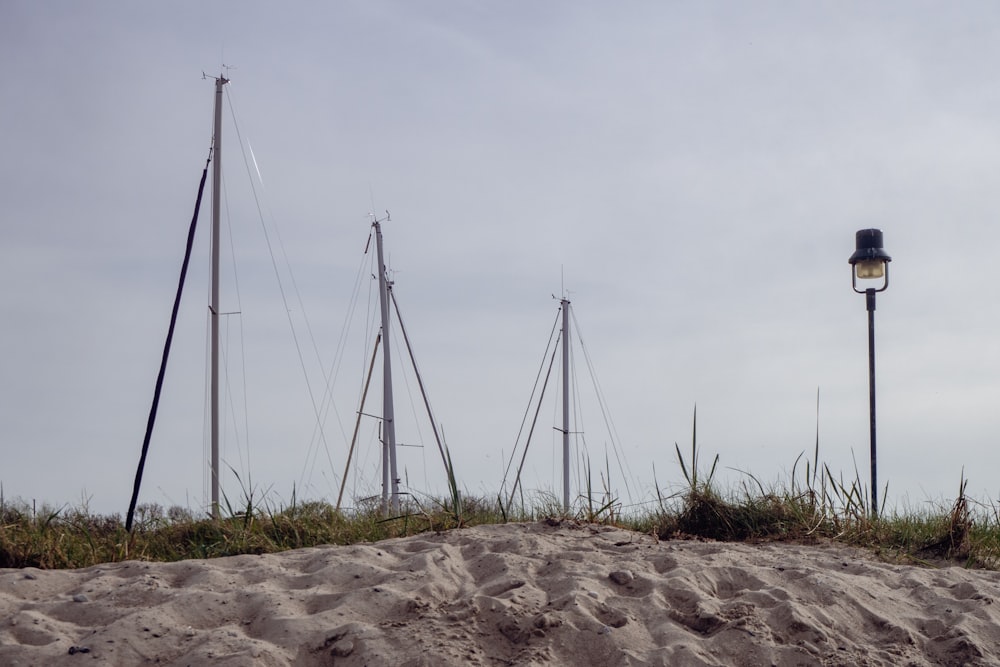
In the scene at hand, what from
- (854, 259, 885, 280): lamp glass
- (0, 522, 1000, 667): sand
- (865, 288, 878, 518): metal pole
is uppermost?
(854, 259, 885, 280): lamp glass

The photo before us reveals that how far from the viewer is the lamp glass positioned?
10.4m

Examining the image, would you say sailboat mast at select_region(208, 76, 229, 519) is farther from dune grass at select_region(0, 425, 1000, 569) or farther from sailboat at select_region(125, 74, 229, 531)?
dune grass at select_region(0, 425, 1000, 569)

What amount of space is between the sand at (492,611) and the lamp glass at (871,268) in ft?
19.8

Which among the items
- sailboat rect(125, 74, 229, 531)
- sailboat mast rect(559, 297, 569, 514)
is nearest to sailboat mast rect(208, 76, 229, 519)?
sailboat rect(125, 74, 229, 531)

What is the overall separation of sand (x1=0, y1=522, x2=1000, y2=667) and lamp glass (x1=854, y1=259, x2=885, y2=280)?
238 inches

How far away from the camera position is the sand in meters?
3.65

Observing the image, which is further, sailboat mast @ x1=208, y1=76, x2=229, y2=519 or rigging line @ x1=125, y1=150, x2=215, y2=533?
sailboat mast @ x1=208, y1=76, x2=229, y2=519

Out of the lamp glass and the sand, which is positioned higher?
the lamp glass

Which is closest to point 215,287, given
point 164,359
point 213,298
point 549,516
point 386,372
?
point 213,298

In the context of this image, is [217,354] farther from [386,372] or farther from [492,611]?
[492,611]

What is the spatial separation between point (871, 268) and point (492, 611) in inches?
320

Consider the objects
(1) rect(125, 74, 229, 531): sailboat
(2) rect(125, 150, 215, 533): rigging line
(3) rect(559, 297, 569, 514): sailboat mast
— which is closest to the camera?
(2) rect(125, 150, 215, 533): rigging line

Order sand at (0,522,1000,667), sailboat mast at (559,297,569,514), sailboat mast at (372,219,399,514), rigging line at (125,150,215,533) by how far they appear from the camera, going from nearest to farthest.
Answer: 1. sand at (0,522,1000,667)
2. rigging line at (125,150,215,533)
3. sailboat mast at (372,219,399,514)
4. sailboat mast at (559,297,569,514)

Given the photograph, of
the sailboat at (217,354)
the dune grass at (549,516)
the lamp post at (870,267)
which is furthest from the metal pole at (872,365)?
the sailboat at (217,354)
